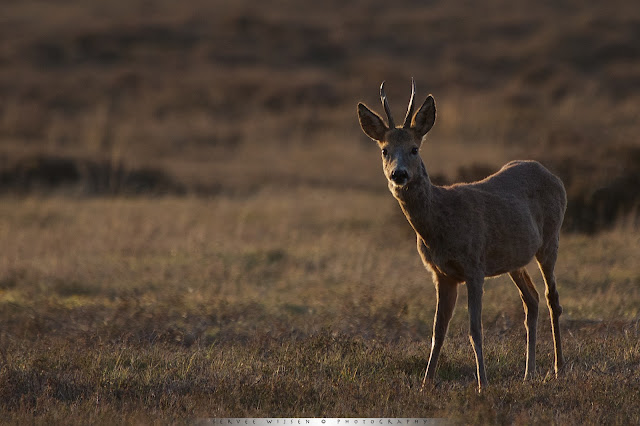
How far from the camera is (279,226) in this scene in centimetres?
1906

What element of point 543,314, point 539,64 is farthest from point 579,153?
point 539,64

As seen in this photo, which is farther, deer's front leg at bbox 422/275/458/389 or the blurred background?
the blurred background

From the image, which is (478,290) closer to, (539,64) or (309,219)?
(309,219)

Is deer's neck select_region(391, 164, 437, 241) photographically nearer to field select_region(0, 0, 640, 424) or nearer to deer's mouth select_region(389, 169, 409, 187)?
deer's mouth select_region(389, 169, 409, 187)

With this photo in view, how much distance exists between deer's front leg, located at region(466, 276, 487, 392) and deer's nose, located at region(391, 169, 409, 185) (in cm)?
117

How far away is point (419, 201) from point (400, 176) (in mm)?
528

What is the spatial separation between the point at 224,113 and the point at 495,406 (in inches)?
1274

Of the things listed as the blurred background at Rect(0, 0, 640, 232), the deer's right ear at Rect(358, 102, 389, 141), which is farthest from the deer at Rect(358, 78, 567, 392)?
the blurred background at Rect(0, 0, 640, 232)

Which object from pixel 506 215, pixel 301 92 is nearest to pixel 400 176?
pixel 506 215

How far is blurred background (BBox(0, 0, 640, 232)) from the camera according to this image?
955 inches

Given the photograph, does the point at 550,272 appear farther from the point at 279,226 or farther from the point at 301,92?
→ the point at 301,92

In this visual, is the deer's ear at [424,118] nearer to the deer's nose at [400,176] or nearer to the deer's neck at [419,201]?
the deer's neck at [419,201]

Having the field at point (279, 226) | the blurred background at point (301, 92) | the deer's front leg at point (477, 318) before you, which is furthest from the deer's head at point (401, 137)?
the blurred background at point (301, 92)

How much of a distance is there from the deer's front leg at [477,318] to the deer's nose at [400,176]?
1.17m
